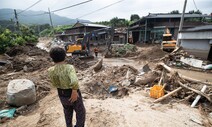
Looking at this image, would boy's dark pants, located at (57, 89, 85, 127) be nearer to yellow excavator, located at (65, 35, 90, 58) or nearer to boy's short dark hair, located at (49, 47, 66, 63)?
boy's short dark hair, located at (49, 47, 66, 63)

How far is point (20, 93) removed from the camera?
4.29m

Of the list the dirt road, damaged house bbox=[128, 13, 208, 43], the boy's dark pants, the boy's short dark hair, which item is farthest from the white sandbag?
damaged house bbox=[128, 13, 208, 43]

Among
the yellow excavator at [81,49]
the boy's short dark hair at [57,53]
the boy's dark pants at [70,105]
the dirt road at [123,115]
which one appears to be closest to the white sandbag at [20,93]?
the dirt road at [123,115]

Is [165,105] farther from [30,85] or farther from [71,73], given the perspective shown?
[30,85]

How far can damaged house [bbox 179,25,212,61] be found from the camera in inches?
365

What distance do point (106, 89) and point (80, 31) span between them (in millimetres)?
23742

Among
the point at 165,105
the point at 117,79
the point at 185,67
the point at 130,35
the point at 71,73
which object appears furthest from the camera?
the point at 130,35

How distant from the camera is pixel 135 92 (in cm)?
534

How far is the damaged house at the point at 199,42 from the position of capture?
30.4ft

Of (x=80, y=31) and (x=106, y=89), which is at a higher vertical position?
(x=80, y=31)

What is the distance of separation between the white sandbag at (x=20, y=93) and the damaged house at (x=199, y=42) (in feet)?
35.6

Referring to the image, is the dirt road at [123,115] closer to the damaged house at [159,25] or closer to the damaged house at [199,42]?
the damaged house at [199,42]

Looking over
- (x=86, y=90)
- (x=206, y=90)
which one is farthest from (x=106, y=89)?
(x=206, y=90)

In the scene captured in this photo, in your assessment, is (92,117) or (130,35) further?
(130,35)
